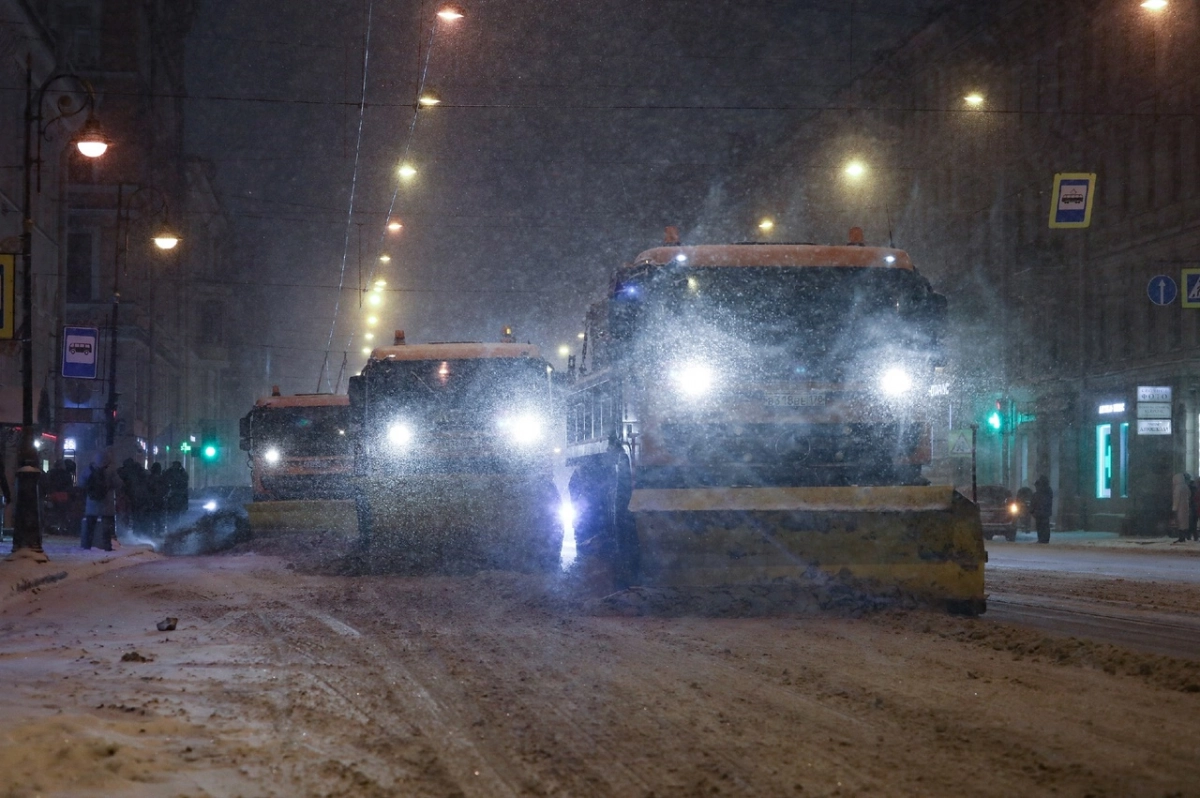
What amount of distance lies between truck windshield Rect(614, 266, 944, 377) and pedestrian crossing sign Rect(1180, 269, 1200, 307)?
1587cm

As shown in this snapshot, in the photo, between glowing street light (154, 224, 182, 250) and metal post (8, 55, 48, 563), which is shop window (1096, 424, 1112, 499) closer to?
glowing street light (154, 224, 182, 250)

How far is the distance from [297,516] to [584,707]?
60.2 feet

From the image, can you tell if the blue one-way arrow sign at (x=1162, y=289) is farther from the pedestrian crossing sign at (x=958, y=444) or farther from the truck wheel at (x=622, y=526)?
the truck wheel at (x=622, y=526)

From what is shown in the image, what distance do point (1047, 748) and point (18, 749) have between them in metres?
4.73

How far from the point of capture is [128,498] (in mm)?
28062

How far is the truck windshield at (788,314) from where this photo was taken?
12.6 m

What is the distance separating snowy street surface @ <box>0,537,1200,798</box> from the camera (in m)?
5.59

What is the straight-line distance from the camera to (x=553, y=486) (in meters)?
17.3

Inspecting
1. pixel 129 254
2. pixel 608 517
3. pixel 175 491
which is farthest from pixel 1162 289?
pixel 129 254

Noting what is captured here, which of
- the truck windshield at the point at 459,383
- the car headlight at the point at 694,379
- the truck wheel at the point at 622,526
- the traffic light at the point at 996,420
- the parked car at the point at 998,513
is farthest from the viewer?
the traffic light at the point at 996,420

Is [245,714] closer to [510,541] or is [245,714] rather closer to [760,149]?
[510,541]

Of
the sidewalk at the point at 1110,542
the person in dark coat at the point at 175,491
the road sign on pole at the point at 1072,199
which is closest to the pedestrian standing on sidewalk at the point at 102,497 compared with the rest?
the person in dark coat at the point at 175,491

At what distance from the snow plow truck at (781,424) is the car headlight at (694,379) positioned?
0.01m

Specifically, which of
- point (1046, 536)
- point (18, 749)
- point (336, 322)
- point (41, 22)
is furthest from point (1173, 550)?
point (336, 322)
